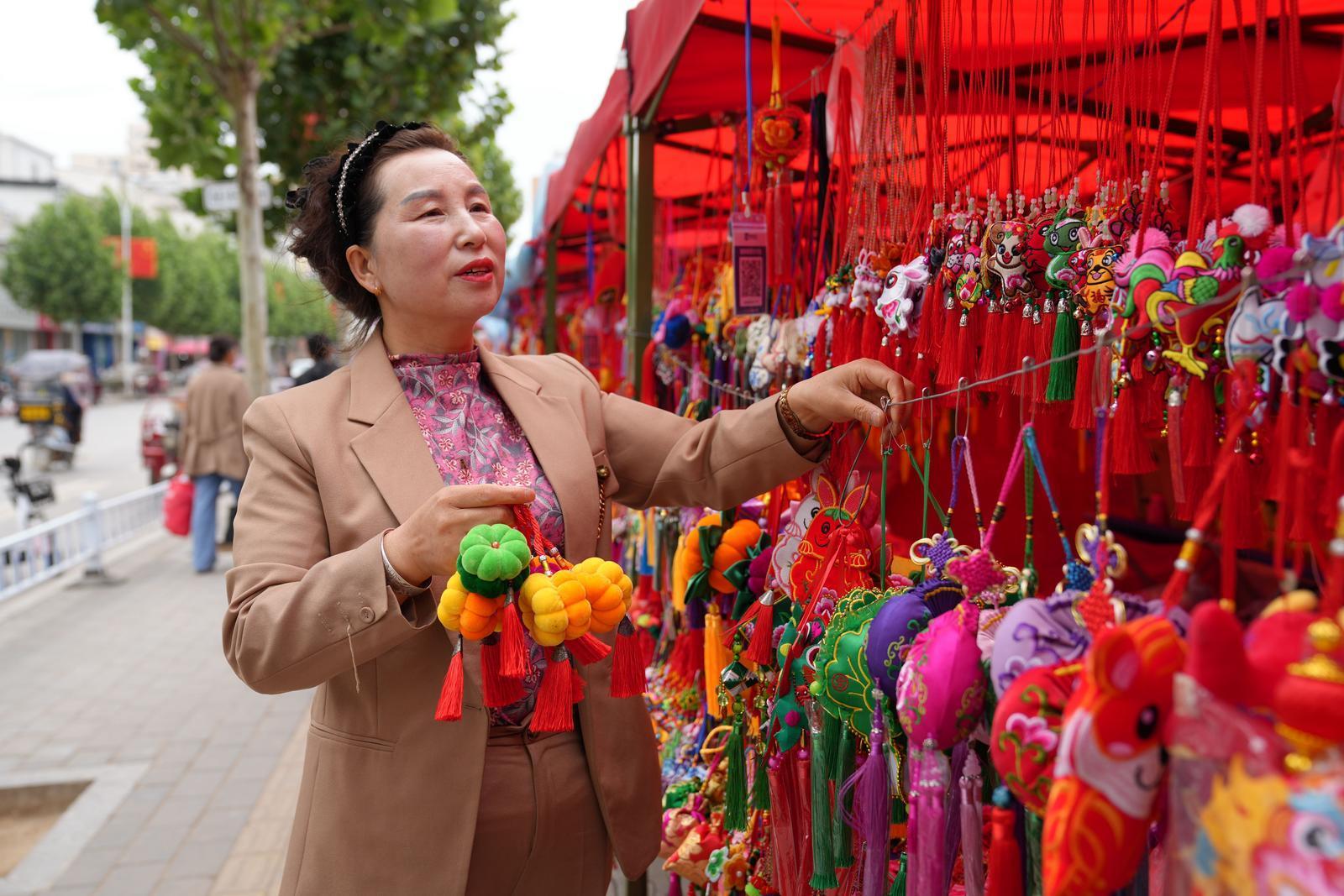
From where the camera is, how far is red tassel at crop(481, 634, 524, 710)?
1.29 m

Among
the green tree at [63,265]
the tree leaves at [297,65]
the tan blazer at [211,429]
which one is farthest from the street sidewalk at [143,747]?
the green tree at [63,265]

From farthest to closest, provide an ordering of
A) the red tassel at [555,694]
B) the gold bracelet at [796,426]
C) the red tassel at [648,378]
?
1. the red tassel at [648,378]
2. the gold bracelet at [796,426]
3. the red tassel at [555,694]

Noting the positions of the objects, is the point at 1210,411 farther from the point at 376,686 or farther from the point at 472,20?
the point at 472,20

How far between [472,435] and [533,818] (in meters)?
0.61

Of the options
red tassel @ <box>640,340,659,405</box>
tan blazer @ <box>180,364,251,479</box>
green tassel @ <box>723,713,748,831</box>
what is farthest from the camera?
tan blazer @ <box>180,364,251,479</box>

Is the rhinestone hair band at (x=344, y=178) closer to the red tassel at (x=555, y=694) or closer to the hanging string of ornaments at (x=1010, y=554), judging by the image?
the hanging string of ornaments at (x=1010, y=554)

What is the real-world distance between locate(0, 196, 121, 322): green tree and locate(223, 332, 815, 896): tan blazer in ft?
107

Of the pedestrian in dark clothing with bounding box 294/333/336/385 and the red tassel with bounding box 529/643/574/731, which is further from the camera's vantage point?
the pedestrian in dark clothing with bounding box 294/333/336/385

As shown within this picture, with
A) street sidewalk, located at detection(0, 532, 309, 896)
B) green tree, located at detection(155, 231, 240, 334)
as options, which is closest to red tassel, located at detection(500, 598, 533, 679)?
street sidewalk, located at detection(0, 532, 309, 896)

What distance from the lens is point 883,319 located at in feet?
4.85

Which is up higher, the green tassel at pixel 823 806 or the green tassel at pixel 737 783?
the green tassel at pixel 823 806

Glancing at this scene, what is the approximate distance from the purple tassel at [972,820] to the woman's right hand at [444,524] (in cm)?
63

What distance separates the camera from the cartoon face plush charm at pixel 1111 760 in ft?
2.30

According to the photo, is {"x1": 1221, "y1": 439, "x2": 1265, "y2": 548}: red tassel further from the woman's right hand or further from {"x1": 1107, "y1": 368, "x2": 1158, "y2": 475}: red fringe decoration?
the woman's right hand
